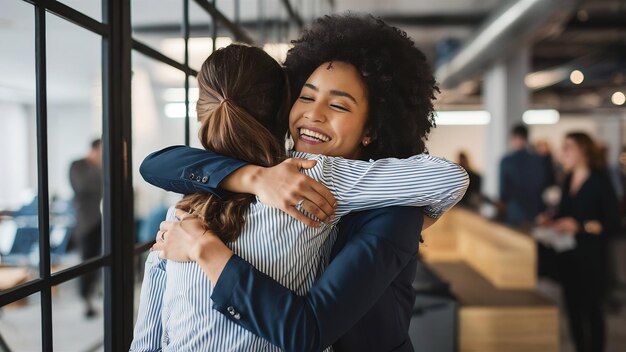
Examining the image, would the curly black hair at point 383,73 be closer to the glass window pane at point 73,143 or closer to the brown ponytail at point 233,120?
the brown ponytail at point 233,120

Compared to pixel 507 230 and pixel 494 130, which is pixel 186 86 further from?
pixel 494 130

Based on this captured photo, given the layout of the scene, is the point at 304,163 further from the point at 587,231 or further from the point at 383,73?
the point at 587,231

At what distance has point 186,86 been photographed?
2027 mm

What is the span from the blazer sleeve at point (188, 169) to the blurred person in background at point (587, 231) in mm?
3336

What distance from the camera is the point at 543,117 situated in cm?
1967

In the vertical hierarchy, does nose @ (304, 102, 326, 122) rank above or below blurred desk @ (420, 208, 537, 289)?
above

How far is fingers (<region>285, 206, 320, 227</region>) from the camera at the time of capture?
945 millimetres

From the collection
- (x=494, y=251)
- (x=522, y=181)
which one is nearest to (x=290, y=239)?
(x=494, y=251)

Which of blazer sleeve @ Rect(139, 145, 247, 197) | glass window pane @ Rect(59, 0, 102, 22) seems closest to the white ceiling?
glass window pane @ Rect(59, 0, 102, 22)

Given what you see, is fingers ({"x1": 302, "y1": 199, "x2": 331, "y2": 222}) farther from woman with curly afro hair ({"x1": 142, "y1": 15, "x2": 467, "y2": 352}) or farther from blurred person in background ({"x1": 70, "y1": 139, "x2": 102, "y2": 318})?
blurred person in background ({"x1": 70, "y1": 139, "x2": 102, "y2": 318})

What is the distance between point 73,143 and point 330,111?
453 inches

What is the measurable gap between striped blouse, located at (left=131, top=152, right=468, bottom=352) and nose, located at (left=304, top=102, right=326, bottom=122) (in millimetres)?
154

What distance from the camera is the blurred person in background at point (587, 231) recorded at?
3680 mm

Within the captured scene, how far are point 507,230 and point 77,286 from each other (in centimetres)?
427
